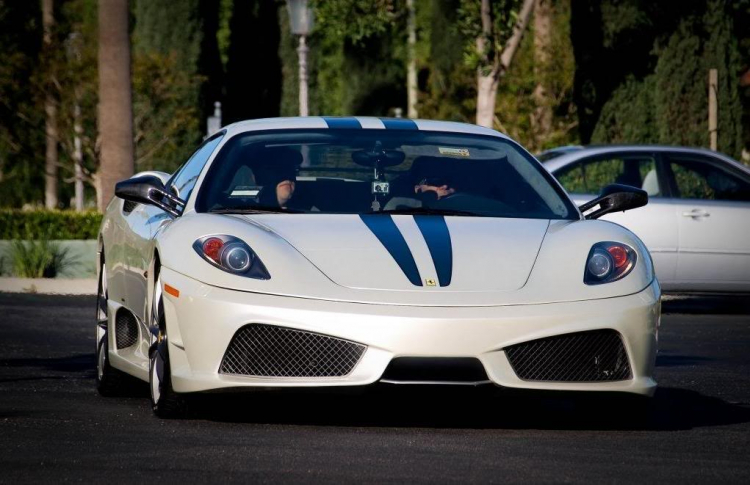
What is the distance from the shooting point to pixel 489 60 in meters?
25.9

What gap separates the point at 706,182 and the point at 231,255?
999cm

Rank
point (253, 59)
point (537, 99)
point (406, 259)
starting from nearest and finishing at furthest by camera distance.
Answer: point (406, 259) → point (537, 99) → point (253, 59)

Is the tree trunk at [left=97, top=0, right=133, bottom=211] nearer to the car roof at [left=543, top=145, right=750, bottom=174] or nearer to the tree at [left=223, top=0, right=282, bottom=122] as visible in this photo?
the car roof at [left=543, top=145, right=750, bottom=174]

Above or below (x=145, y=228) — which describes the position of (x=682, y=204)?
below

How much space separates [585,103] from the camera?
2658cm

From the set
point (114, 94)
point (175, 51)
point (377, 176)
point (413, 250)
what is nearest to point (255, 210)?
point (377, 176)

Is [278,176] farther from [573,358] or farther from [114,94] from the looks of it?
[114,94]

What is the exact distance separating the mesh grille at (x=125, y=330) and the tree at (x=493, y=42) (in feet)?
52.5

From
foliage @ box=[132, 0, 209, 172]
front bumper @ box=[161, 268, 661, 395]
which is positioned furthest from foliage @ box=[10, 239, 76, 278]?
foliage @ box=[132, 0, 209, 172]

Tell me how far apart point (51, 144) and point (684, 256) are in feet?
114

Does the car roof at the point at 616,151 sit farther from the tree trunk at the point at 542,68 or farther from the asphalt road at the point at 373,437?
the tree trunk at the point at 542,68

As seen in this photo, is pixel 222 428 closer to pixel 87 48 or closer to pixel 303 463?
pixel 303 463

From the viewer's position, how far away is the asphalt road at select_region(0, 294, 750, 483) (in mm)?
6551

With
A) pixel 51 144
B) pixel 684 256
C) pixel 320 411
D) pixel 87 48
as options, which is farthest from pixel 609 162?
pixel 51 144
